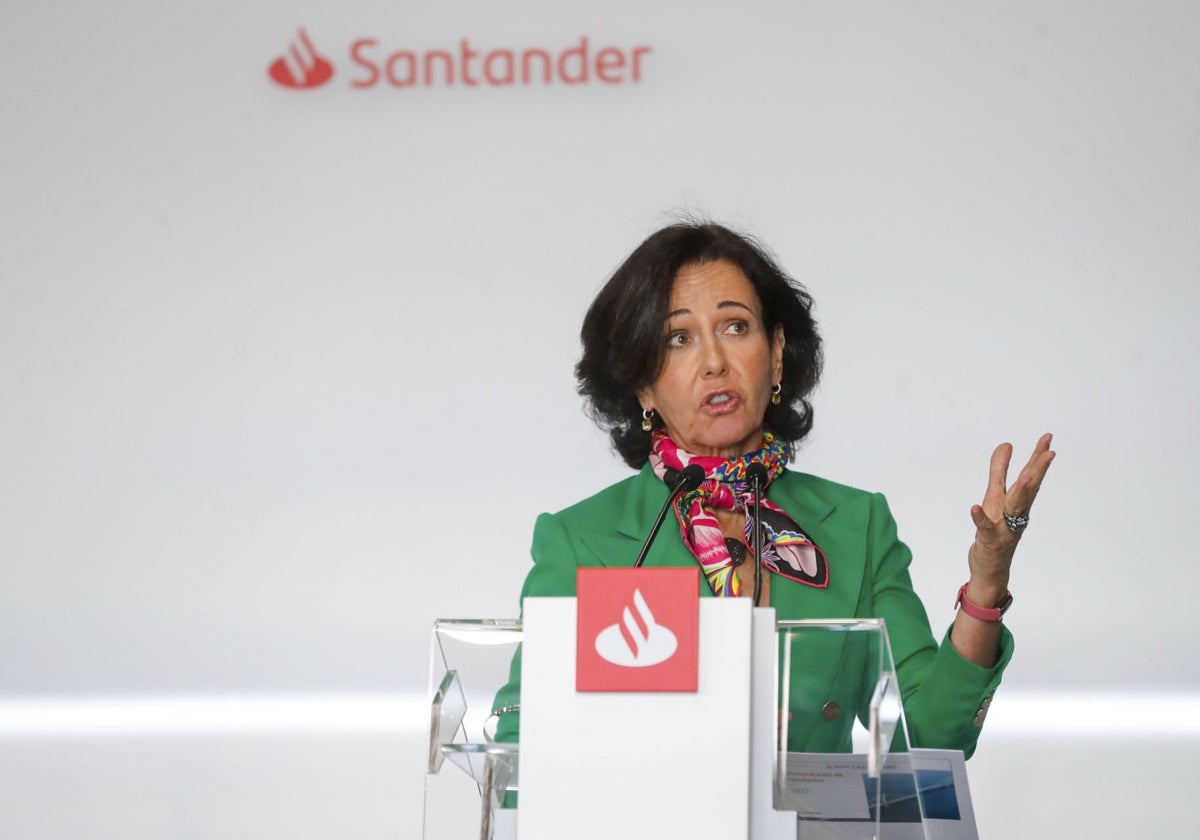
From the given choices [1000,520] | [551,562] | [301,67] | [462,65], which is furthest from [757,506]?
[301,67]

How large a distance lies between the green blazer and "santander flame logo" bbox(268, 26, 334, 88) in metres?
2.53

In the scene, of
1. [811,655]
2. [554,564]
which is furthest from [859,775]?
[554,564]

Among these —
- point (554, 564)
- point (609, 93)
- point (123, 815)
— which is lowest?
point (123, 815)

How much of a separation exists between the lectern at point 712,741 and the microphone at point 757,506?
0.47 m

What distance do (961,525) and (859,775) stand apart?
2992mm

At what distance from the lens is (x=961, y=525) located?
4.61 meters

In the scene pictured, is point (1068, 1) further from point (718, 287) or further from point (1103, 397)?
point (718, 287)

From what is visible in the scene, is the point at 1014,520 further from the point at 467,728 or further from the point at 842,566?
the point at 467,728

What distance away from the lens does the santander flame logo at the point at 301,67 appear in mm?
4898

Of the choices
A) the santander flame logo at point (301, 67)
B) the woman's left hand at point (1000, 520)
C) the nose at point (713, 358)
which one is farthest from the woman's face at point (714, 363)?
the santander flame logo at point (301, 67)

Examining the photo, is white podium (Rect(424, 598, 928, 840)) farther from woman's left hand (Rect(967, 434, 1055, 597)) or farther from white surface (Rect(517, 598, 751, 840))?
woman's left hand (Rect(967, 434, 1055, 597))

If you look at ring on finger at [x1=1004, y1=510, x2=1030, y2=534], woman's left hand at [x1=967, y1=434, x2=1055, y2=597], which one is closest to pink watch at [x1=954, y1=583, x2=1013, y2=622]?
woman's left hand at [x1=967, y1=434, x2=1055, y2=597]

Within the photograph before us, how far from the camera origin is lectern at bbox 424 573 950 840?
159 cm

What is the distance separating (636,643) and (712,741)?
0.12 m
